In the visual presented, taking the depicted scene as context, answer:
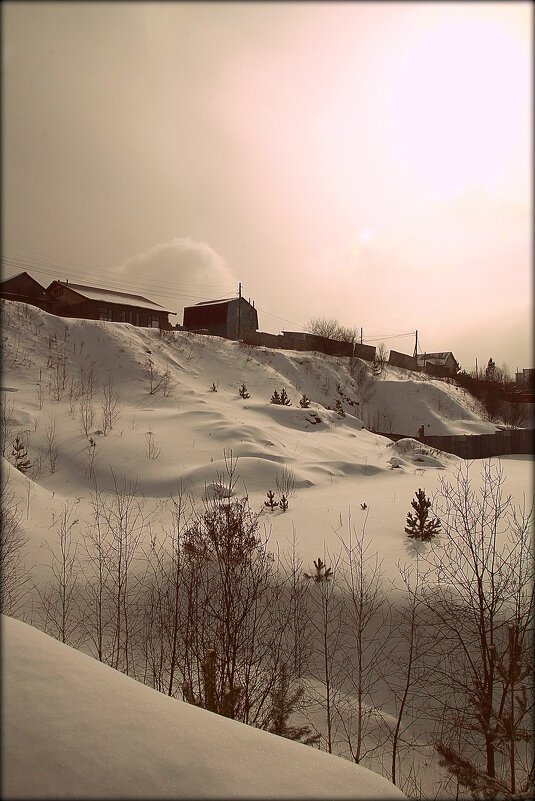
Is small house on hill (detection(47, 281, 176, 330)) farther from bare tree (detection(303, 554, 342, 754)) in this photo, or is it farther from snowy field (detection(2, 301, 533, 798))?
bare tree (detection(303, 554, 342, 754))

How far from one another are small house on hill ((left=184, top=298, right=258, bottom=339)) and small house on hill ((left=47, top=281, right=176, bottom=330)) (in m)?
4.47

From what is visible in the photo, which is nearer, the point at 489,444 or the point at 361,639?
the point at 361,639

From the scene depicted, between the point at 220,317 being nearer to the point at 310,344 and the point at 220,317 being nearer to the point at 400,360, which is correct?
the point at 310,344

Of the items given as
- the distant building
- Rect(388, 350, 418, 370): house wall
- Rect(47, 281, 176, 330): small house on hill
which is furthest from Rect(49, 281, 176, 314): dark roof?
the distant building

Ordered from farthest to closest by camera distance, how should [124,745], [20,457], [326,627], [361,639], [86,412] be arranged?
[86,412] < [20,457] < [361,639] < [326,627] < [124,745]

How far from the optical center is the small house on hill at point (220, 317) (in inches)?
1561

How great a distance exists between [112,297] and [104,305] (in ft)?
5.31

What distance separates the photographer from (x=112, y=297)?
34.5 metres

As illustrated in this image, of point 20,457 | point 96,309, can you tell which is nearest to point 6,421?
point 20,457

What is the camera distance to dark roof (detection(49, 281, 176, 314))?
3338 cm

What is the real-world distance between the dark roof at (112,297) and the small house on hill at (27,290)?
1.94 metres

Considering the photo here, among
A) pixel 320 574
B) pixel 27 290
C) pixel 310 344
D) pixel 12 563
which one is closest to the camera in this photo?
pixel 320 574

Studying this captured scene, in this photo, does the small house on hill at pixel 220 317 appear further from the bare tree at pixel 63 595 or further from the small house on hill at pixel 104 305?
the bare tree at pixel 63 595

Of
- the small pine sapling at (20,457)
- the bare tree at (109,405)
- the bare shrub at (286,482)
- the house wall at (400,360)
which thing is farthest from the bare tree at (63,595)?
the house wall at (400,360)
